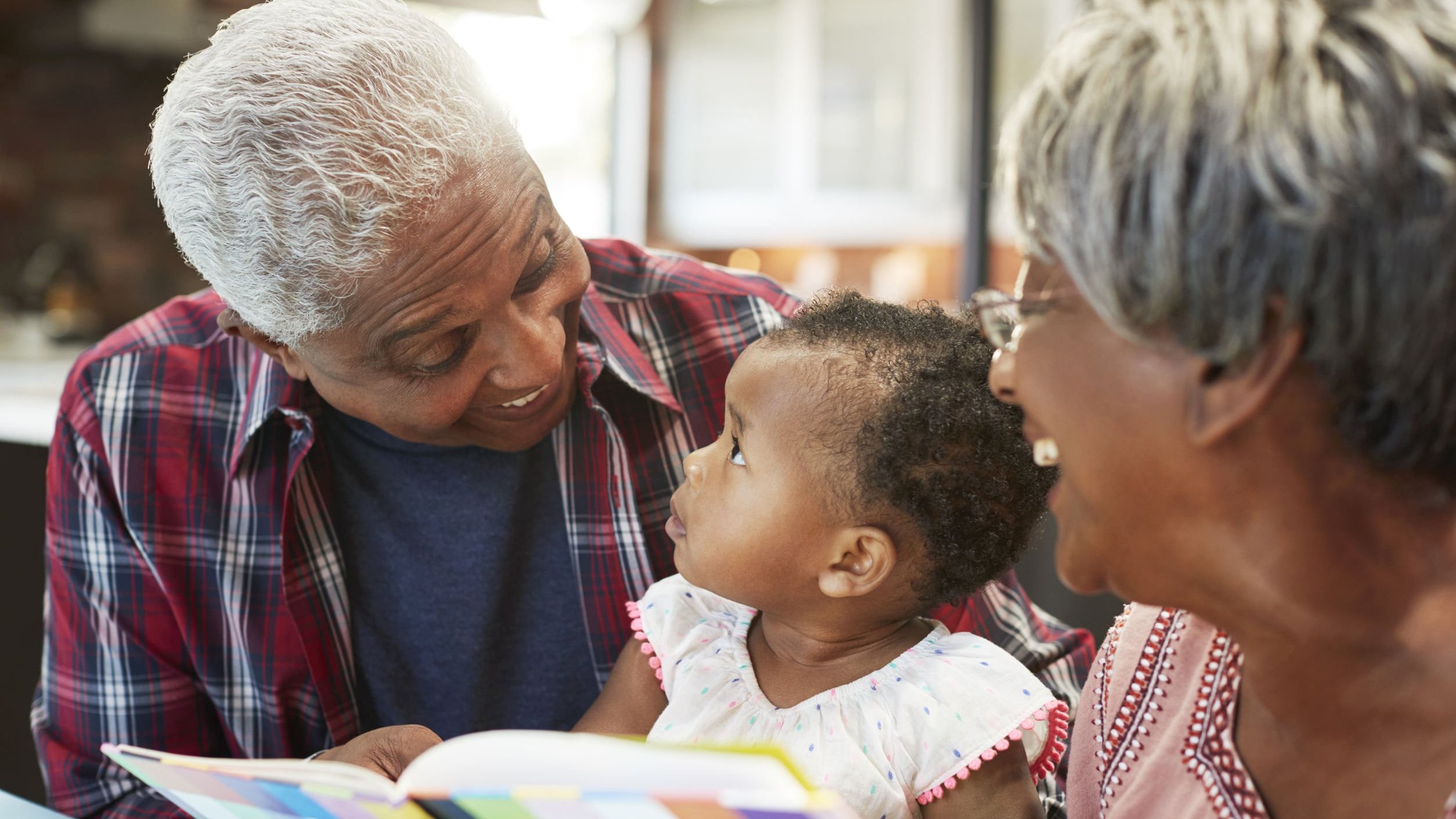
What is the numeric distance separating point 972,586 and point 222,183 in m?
0.90

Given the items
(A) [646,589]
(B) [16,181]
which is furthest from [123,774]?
(B) [16,181]

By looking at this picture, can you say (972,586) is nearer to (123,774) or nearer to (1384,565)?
(1384,565)

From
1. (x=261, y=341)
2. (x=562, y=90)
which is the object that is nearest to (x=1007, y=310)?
(x=261, y=341)

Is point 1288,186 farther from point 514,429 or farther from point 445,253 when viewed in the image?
point 514,429

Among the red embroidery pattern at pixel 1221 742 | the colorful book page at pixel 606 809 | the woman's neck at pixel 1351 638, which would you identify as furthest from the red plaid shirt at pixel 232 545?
the colorful book page at pixel 606 809

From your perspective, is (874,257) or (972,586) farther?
(874,257)

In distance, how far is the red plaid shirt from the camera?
1.56 meters

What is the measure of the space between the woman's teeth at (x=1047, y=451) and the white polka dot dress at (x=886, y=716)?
38 cm

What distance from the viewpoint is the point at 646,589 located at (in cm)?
156

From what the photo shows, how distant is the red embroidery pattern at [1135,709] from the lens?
1055 mm

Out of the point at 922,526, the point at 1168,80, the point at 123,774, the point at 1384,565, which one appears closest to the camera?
the point at 1168,80

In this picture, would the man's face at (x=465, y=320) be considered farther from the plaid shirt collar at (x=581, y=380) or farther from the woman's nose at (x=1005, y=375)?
the woman's nose at (x=1005, y=375)

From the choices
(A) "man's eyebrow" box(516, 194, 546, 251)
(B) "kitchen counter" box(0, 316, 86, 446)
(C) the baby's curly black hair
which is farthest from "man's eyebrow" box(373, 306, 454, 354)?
(B) "kitchen counter" box(0, 316, 86, 446)

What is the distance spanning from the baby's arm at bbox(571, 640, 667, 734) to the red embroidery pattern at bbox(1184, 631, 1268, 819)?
2.01 feet
